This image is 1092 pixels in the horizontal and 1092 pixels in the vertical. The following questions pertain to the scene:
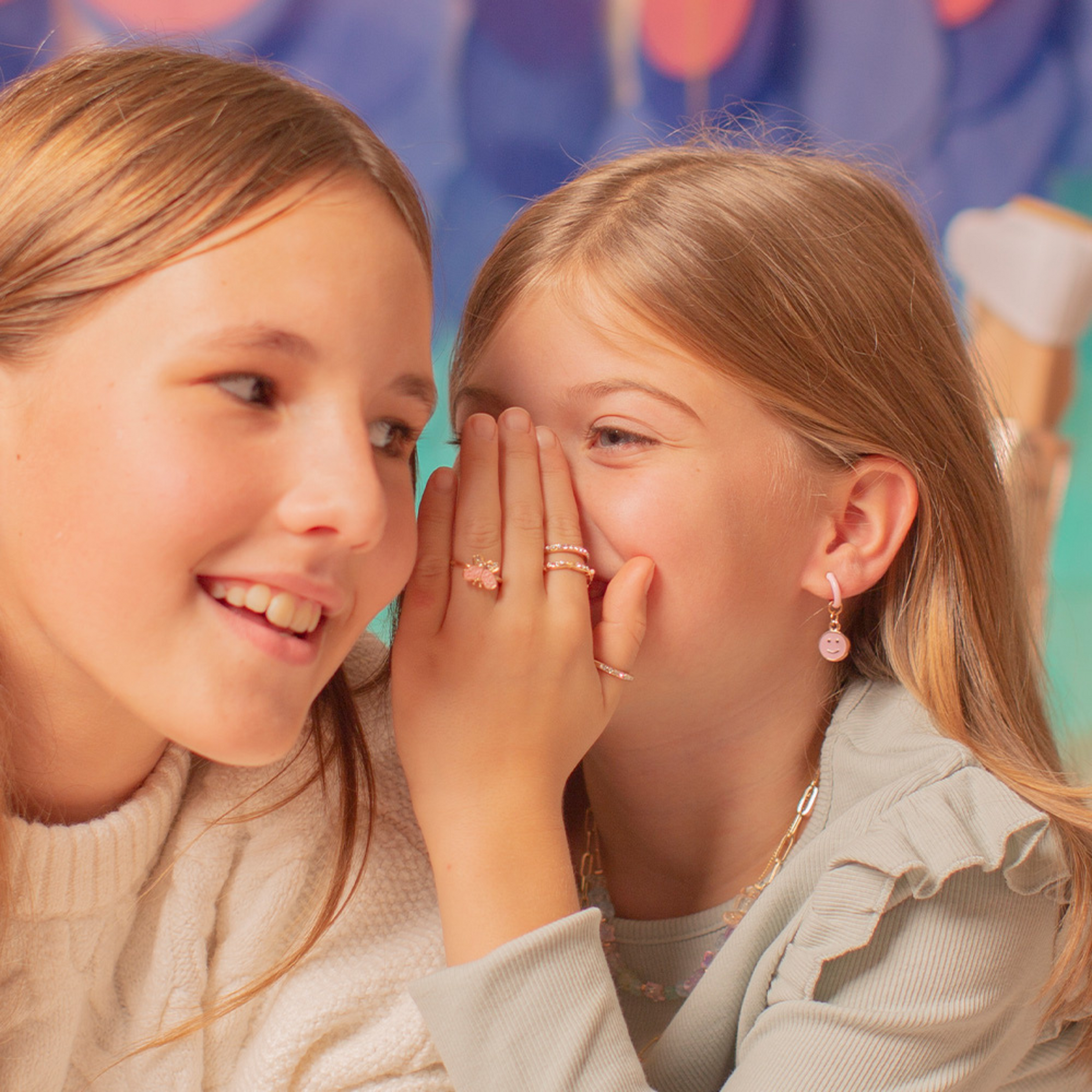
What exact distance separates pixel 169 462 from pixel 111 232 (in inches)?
6.6

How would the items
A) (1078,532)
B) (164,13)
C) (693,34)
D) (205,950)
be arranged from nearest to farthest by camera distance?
(205,950)
(164,13)
(693,34)
(1078,532)

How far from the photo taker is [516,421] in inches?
44.3

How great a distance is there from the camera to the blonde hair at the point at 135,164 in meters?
0.82

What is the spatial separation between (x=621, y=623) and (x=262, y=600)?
0.40 m

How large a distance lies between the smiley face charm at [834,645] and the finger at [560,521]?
29 cm

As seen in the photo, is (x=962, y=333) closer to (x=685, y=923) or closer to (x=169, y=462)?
(x=685, y=923)

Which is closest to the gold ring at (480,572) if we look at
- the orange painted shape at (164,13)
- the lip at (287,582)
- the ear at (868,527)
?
the lip at (287,582)

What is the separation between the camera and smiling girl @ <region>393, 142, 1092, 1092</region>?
3.36ft

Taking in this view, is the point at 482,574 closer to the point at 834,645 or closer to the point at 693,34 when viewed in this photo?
the point at 834,645

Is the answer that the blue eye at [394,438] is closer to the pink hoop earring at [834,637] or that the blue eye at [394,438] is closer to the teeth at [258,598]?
the teeth at [258,598]

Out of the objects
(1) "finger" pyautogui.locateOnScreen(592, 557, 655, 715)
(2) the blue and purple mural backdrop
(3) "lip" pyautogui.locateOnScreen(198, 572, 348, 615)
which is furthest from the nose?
(2) the blue and purple mural backdrop

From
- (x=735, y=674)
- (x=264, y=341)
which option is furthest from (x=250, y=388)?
(x=735, y=674)

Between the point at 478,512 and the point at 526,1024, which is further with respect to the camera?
the point at 478,512

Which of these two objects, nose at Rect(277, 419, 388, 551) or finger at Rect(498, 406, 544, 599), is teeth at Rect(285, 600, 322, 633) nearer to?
nose at Rect(277, 419, 388, 551)
